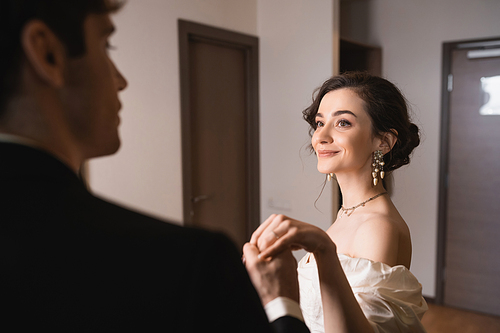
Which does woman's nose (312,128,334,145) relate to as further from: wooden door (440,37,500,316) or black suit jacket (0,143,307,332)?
wooden door (440,37,500,316)

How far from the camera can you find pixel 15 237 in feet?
1.21

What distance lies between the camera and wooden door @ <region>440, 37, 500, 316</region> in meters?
3.11

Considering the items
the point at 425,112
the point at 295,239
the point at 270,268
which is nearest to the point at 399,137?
the point at 295,239

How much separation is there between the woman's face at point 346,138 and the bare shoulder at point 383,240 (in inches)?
7.6

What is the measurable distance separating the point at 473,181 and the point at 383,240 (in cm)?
252

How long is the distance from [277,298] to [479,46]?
3.23m

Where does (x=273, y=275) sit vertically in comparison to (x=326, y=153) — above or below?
below

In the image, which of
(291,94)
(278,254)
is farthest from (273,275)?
(291,94)

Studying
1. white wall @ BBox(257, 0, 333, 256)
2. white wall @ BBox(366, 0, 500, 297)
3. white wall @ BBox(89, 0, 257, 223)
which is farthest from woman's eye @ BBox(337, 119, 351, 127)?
white wall @ BBox(366, 0, 500, 297)

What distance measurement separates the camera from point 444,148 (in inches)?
129

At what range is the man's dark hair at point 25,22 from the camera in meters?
0.38

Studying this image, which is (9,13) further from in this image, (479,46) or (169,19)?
(479,46)

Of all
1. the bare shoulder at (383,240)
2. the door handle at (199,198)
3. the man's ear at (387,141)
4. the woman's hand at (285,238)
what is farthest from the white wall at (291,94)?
the woman's hand at (285,238)

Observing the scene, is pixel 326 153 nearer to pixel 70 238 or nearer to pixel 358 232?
pixel 358 232
